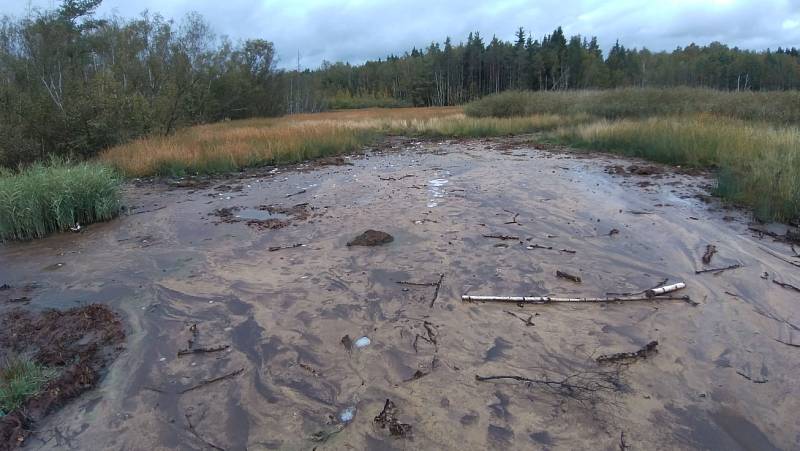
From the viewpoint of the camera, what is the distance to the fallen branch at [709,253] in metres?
5.41

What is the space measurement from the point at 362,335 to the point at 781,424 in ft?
8.97

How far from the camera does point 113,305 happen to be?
476cm

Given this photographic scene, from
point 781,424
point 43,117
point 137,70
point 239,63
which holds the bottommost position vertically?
point 781,424

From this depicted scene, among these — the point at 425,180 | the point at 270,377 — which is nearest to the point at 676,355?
the point at 270,377

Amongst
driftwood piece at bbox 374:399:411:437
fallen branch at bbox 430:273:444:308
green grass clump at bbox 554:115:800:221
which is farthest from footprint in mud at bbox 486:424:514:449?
green grass clump at bbox 554:115:800:221

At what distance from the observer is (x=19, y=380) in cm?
322

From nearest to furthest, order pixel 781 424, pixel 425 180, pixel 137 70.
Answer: pixel 781 424
pixel 425 180
pixel 137 70

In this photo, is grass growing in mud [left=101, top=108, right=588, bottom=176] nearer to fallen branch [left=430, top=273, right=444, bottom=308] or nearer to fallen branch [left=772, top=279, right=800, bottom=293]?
fallen branch [left=430, top=273, right=444, bottom=308]

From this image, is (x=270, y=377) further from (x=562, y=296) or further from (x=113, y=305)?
(x=562, y=296)

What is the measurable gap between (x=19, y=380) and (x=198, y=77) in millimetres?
22727

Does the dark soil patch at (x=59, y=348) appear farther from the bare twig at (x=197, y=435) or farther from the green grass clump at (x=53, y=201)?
the green grass clump at (x=53, y=201)

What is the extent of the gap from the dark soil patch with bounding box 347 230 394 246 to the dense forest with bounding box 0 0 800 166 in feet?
36.1

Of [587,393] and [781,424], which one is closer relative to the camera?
[781,424]

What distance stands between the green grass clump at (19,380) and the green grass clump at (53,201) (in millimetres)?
4436
